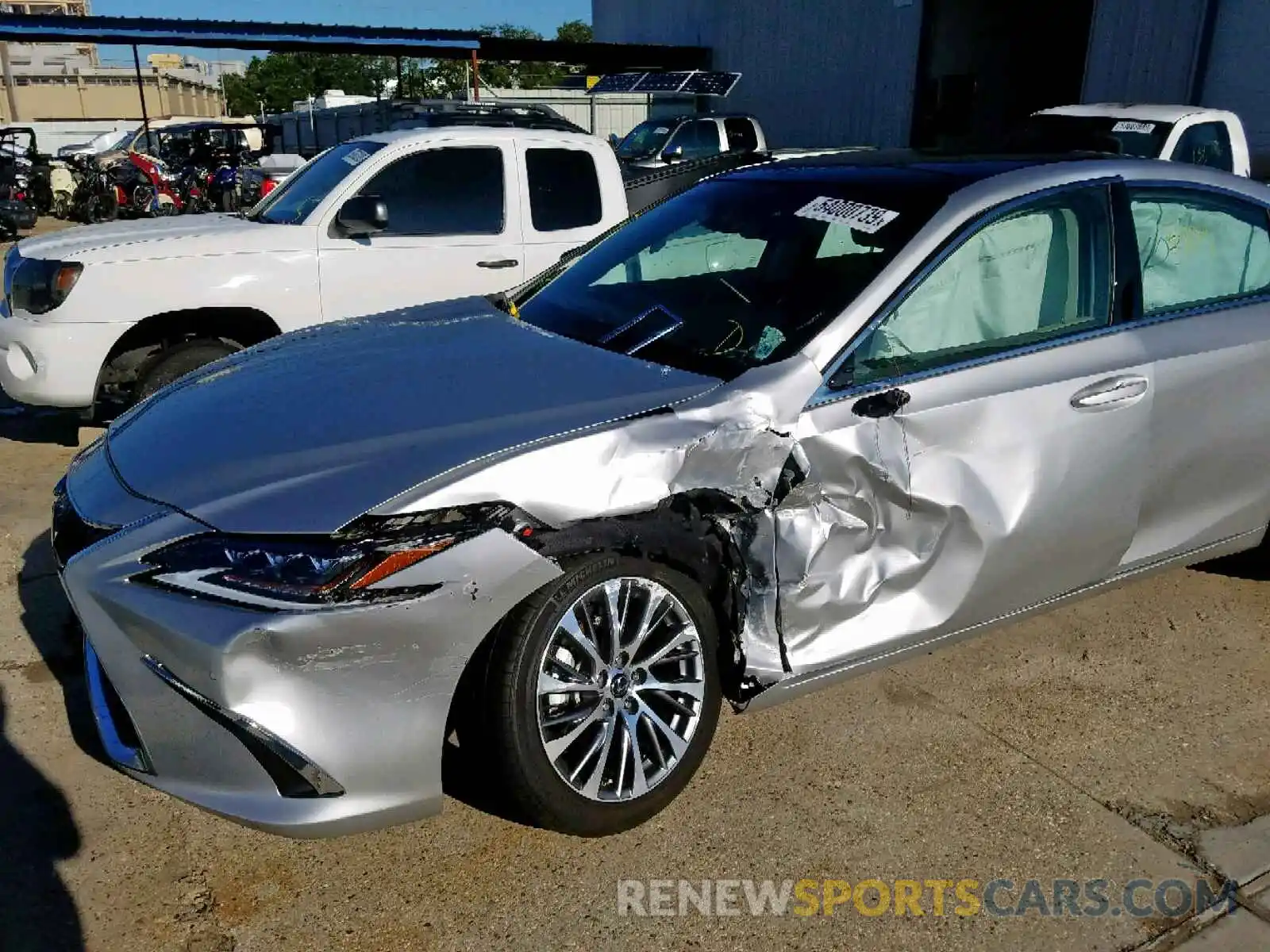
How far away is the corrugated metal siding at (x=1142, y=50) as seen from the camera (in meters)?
14.8

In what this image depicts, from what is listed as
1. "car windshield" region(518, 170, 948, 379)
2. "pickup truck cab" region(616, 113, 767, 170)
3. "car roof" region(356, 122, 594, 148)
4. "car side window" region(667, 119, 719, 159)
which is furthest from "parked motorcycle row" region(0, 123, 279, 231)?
"car windshield" region(518, 170, 948, 379)

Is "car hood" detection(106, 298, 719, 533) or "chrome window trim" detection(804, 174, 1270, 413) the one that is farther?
"chrome window trim" detection(804, 174, 1270, 413)

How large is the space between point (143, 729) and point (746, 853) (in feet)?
4.92

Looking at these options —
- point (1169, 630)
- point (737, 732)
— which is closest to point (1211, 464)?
point (1169, 630)

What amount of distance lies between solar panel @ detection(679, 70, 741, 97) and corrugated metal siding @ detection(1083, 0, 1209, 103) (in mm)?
7793

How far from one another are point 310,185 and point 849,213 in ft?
13.6

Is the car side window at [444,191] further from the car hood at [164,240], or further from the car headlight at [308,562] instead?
the car headlight at [308,562]

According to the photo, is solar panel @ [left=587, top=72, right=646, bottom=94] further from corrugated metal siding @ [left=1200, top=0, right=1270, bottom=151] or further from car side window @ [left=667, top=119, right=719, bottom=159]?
corrugated metal siding @ [left=1200, top=0, right=1270, bottom=151]

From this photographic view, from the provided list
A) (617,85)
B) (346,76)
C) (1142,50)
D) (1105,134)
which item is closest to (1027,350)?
(1105,134)

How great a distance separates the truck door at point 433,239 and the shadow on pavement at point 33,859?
11.6ft

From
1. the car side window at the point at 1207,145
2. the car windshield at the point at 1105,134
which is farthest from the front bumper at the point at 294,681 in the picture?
the car side window at the point at 1207,145

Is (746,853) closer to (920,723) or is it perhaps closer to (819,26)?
(920,723)

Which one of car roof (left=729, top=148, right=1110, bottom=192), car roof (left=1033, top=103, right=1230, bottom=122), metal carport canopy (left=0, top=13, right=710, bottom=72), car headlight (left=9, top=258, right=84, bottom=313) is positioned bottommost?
car headlight (left=9, top=258, right=84, bottom=313)

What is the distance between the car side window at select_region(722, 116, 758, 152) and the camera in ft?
61.6
